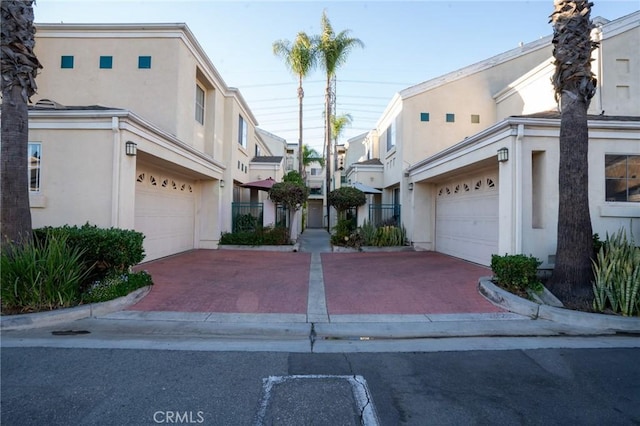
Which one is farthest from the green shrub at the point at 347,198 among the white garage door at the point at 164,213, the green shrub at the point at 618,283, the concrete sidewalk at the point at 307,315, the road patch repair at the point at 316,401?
the road patch repair at the point at 316,401

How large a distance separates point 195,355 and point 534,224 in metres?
7.91

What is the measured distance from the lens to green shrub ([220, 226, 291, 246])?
1453cm

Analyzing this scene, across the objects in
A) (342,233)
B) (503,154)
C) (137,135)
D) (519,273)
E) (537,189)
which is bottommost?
(519,273)

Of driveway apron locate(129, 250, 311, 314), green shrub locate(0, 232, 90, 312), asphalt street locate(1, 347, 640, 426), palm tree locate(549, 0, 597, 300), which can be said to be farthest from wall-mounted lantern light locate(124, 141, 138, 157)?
palm tree locate(549, 0, 597, 300)

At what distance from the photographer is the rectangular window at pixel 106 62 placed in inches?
485

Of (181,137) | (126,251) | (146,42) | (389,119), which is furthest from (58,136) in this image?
(389,119)

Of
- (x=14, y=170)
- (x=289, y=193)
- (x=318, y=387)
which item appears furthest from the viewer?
(x=289, y=193)

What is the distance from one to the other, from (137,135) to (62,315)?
472 cm

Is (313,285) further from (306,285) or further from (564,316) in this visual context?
(564,316)

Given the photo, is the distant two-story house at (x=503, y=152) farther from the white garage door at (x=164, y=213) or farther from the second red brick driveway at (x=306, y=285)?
the white garage door at (x=164, y=213)

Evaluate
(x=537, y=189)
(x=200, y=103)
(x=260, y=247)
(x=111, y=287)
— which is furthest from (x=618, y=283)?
(x=200, y=103)

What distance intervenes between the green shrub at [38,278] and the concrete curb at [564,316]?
25.7 feet

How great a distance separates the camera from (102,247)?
6387 millimetres

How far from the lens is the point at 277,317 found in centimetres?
584
